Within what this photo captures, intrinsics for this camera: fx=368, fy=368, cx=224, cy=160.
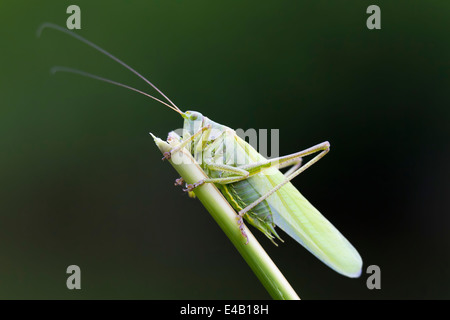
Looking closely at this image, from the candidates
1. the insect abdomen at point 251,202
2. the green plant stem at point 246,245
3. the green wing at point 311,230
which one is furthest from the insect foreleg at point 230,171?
the green plant stem at point 246,245

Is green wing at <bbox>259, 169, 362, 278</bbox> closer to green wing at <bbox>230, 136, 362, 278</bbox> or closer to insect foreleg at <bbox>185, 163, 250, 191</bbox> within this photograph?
green wing at <bbox>230, 136, 362, 278</bbox>

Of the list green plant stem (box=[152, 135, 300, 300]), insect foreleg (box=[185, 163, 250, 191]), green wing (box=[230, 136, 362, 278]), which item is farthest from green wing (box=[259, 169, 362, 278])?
green plant stem (box=[152, 135, 300, 300])

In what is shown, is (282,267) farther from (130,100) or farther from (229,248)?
(130,100)

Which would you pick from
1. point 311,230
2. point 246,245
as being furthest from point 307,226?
point 246,245

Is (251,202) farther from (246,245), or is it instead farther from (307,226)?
(246,245)

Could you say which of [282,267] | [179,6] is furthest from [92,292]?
[179,6]

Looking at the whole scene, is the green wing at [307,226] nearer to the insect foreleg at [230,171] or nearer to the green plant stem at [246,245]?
the insect foreleg at [230,171]
